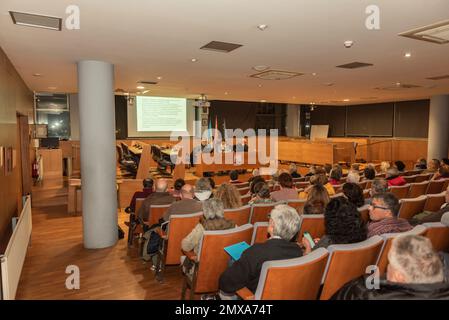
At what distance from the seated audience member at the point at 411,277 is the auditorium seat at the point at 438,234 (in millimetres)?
1322

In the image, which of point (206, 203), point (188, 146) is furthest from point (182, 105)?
point (206, 203)

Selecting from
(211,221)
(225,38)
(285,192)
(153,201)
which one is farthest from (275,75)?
(211,221)

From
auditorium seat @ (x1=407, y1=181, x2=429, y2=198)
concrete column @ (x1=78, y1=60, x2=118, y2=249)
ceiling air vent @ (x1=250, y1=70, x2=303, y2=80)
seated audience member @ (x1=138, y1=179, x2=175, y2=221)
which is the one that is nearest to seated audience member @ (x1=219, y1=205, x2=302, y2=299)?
seated audience member @ (x1=138, y1=179, x2=175, y2=221)

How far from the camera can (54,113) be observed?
12914 mm

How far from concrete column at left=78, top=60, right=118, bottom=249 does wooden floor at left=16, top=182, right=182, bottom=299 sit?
14.3 inches

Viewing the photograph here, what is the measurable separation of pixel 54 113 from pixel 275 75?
10195 millimetres

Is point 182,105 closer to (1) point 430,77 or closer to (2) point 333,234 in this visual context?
(1) point 430,77

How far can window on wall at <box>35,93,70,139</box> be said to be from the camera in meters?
12.6

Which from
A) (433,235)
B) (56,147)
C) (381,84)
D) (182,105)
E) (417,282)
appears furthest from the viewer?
(182,105)

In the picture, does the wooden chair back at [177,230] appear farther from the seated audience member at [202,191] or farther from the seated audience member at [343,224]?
the seated audience member at [343,224]

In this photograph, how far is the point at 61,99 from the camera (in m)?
12.9

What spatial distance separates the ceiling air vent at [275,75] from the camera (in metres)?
6.45

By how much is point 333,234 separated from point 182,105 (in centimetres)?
1291

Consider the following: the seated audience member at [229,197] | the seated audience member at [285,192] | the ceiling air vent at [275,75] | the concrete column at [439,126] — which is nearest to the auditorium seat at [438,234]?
the seated audience member at [229,197]
